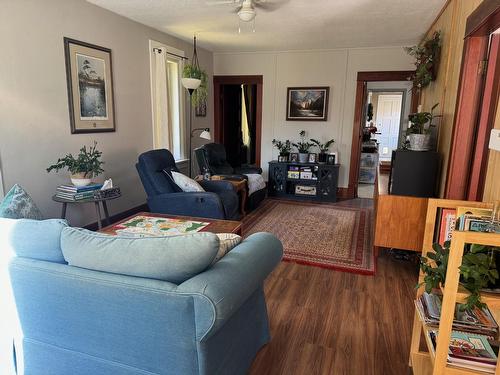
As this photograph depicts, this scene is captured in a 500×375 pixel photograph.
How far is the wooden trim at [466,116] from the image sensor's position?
2398 millimetres

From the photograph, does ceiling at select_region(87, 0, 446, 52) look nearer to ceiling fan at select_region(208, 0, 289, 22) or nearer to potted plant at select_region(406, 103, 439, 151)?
ceiling fan at select_region(208, 0, 289, 22)

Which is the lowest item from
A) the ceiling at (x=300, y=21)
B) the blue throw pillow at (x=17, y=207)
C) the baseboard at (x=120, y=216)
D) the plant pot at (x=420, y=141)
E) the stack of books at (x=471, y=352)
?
the baseboard at (x=120, y=216)

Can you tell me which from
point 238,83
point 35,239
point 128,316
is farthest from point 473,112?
point 238,83

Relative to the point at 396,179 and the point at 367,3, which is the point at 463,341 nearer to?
the point at 396,179

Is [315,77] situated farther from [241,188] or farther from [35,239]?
[35,239]

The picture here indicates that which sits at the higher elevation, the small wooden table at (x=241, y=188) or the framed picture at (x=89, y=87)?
the framed picture at (x=89, y=87)

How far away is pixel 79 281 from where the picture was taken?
4.51 feet

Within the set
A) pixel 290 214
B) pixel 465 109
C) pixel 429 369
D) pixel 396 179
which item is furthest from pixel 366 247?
pixel 429 369

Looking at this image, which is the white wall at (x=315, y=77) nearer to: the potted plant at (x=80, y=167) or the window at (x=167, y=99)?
the window at (x=167, y=99)

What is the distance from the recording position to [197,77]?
4.73m

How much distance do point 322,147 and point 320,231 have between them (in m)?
2.15

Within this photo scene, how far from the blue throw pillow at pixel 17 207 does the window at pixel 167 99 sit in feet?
9.57

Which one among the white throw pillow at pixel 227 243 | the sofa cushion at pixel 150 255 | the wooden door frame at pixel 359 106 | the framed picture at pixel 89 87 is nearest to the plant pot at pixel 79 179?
the framed picture at pixel 89 87

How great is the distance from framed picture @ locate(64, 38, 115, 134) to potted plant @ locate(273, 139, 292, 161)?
287cm
